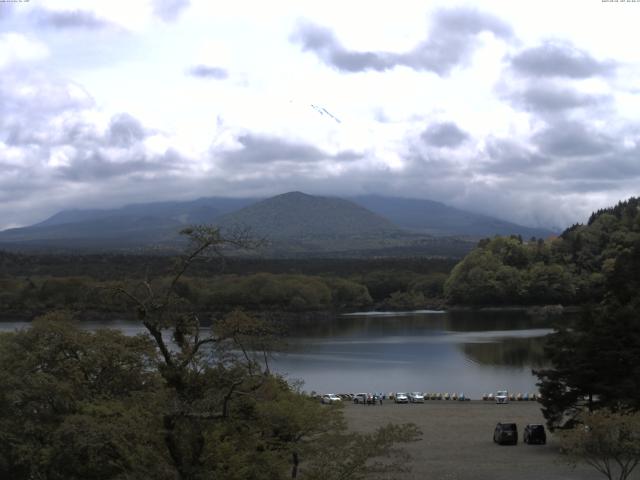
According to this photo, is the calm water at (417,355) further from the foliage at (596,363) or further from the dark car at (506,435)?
the foliage at (596,363)

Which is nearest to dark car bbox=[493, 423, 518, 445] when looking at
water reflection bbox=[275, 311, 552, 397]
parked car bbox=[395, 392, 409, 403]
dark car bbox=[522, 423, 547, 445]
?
dark car bbox=[522, 423, 547, 445]

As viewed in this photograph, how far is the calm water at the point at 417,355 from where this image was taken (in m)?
41.7

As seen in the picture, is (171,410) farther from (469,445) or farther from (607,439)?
(469,445)

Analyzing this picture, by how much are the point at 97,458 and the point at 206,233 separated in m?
4.41

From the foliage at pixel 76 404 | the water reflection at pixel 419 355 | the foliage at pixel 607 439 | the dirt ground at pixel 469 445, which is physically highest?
the foliage at pixel 76 404

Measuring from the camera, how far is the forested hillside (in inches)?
3792

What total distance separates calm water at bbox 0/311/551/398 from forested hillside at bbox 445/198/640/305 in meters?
13.3

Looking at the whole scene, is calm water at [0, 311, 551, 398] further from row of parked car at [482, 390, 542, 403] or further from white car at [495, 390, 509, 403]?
white car at [495, 390, 509, 403]

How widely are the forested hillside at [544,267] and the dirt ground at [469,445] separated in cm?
6371

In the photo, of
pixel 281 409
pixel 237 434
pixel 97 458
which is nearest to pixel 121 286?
pixel 237 434

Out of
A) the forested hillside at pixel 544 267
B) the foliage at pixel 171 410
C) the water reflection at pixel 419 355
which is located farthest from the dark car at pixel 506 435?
the forested hillside at pixel 544 267

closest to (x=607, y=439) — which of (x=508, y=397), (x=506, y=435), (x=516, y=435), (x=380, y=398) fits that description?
(x=506, y=435)

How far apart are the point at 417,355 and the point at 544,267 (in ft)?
161

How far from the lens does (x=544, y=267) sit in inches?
3875
